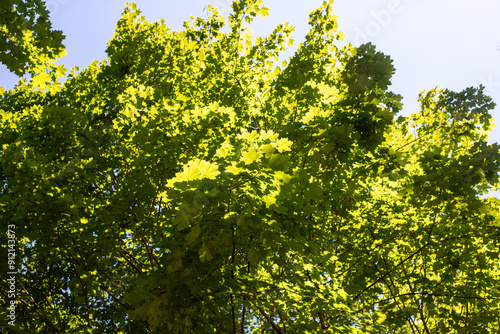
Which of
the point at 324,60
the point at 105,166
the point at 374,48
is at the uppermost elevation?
the point at 324,60

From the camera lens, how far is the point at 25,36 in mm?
2967

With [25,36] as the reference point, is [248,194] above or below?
below

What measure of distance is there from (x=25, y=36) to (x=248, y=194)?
273 centimetres

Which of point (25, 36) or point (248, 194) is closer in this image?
point (248, 194)

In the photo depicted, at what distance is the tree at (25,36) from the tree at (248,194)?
0.63 m

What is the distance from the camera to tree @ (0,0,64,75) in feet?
9.56

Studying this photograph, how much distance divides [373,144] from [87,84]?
24.3ft

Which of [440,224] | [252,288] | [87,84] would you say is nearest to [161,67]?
[87,84]

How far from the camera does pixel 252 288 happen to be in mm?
3244

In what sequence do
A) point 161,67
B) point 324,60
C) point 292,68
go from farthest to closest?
point 161,67
point 324,60
point 292,68

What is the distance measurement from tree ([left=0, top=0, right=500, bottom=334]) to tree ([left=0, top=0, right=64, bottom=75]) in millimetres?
629

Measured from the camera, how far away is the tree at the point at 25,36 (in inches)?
115

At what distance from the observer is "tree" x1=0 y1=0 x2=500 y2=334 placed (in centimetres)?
295

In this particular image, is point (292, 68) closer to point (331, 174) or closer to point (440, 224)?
point (331, 174)
